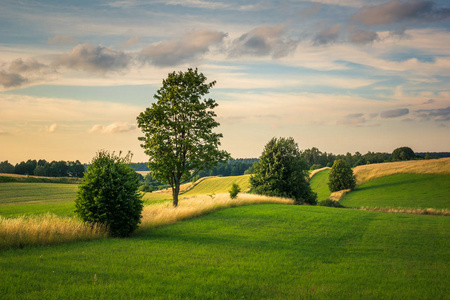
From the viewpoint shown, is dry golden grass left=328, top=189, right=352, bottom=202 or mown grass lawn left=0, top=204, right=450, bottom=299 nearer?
mown grass lawn left=0, top=204, right=450, bottom=299

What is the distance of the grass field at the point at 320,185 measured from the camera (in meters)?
65.7

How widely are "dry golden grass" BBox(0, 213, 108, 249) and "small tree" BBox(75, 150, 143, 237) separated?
593 millimetres

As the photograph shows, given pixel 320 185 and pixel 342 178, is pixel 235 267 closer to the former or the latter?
pixel 342 178

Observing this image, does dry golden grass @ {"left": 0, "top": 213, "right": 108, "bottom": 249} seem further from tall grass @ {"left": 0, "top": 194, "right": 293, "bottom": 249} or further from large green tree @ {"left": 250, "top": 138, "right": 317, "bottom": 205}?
large green tree @ {"left": 250, "top": 138, "right": 317, "bottom": 205}

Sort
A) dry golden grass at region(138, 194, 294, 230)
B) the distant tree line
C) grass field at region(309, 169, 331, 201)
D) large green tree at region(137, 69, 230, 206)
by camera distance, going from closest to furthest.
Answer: dry golden grass at region(138, 194, 294, 230) → large green tree at region(137, 69, 230, 206) → grass field at region(309, 169, 331, 201) → the distant tree line

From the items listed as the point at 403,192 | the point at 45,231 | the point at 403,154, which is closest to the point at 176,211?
the point at 45,231

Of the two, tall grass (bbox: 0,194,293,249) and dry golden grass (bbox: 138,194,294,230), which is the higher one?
tall grass (bbox: 0,194,293,249)

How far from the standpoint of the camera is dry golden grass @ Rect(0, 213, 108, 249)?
1034 cm

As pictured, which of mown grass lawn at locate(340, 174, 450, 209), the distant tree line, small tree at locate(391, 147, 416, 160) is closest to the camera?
mown grass lawn at locate(340, 174, 450, 209)

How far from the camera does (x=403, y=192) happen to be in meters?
56.4

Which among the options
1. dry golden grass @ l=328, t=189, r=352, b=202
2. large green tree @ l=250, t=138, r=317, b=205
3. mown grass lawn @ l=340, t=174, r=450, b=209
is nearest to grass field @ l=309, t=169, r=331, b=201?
dry golden grass @ l=328, t=189, r=352, b=202

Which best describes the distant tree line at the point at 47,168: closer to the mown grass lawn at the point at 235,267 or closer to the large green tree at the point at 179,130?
the large green tree at the point at 179,130

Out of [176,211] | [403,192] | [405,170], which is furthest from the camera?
[405,170]

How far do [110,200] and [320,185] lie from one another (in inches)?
2749
